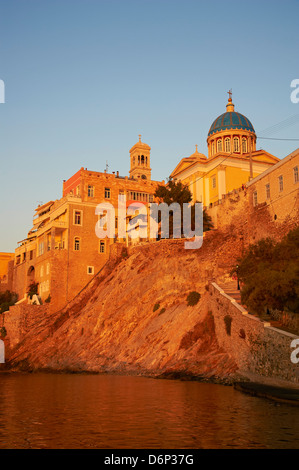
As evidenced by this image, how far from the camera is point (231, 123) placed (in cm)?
6662

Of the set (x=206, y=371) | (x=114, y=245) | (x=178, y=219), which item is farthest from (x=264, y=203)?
(x=114, y=245)

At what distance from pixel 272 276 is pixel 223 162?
121 ft

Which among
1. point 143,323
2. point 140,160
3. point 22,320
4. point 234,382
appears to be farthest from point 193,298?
point 140,160

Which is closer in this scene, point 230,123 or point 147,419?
point 147,419

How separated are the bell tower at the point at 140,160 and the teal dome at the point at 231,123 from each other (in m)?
19.0

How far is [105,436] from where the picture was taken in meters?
15.1

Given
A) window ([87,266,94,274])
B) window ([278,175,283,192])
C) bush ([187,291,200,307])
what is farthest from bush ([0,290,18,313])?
window ([278,175,283,192])

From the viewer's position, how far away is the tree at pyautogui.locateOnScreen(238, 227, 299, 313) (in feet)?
81.0

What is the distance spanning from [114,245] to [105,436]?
1797 inches

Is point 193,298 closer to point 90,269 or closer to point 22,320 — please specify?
point 90,269

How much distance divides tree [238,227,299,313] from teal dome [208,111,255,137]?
38698 millimetres

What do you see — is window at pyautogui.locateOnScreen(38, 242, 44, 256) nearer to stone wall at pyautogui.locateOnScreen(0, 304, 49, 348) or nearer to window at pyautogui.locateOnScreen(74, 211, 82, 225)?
window at pyautogui.locateOnScreen(74, 211, 82, 225)

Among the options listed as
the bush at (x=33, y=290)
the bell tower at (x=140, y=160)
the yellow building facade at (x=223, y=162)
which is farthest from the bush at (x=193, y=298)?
the bell tower at (x=140, y=160)
